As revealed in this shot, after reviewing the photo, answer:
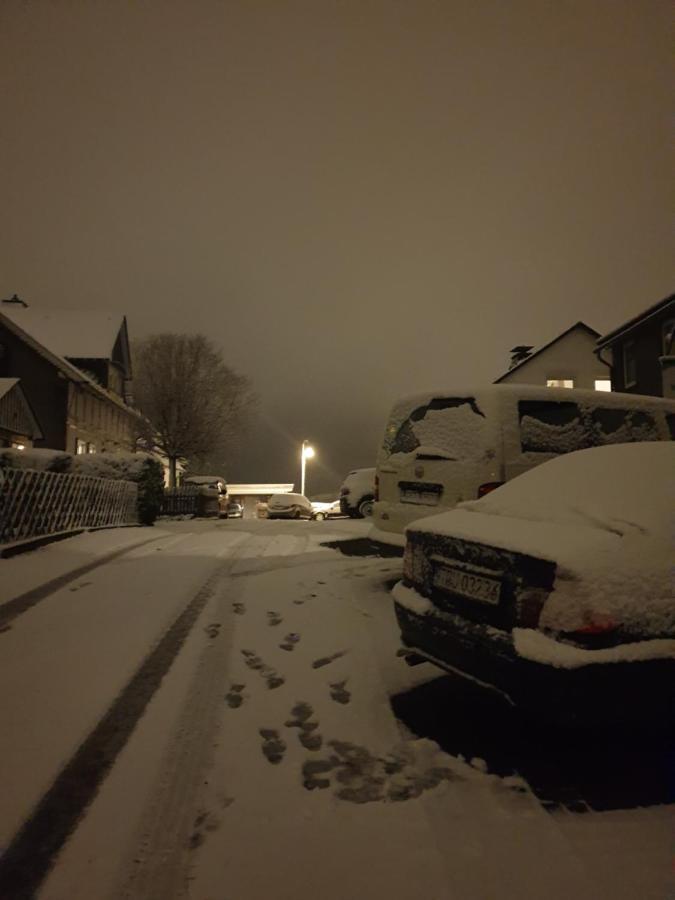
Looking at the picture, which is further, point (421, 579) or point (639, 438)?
point (639, 438)

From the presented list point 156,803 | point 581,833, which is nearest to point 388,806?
point 581,833

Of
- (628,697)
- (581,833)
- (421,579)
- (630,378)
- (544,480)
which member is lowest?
(581,833)

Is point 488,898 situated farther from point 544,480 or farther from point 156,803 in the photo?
point 544,480

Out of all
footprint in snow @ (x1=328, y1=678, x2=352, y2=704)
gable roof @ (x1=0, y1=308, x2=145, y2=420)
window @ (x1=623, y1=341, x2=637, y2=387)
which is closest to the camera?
footprint in snow @ (x1=328, y1=678, x2=352, y2=704)

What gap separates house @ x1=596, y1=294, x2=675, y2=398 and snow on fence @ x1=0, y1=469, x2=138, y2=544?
14.6 m

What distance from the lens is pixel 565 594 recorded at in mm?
2588

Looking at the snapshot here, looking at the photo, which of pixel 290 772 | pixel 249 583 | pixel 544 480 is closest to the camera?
pixel 290 772

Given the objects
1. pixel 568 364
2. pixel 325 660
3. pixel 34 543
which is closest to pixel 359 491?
pixel 34 543

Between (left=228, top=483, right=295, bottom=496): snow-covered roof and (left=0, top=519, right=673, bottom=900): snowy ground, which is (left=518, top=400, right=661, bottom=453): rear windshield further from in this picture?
(left=228, top=483, right=295, bottom=496): snow-covered roof

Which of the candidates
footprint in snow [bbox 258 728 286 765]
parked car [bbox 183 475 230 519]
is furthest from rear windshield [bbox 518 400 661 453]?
parked car [bbox 183 475 230 519]

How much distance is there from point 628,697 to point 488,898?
1.00 meters

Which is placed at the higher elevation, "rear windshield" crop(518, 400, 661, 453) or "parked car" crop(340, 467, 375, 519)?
"rear windshield" crop(518, 400, 661, 453)

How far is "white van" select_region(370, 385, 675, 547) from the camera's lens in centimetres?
540

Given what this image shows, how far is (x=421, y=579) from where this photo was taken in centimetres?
357
